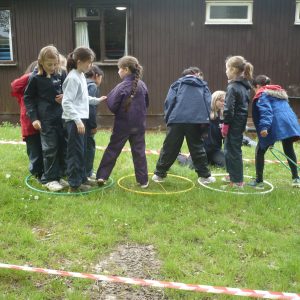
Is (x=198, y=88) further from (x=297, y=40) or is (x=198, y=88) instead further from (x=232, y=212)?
(x=297, y=40)

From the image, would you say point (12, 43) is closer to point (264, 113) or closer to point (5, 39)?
point (5, 39)

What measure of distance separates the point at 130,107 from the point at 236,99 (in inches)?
56.6

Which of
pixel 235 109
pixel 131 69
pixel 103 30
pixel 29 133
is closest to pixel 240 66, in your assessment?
pixel 235 109

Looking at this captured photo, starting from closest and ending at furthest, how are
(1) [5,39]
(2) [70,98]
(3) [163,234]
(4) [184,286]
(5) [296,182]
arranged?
(4) [184,286]
(3) [163,234]
(2) [70,98]
(5) [296,182]
(1) [5,39]

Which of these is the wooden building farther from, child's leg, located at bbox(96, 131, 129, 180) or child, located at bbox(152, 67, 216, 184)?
child's leg, located at bbox(96, 131, 129, 180)

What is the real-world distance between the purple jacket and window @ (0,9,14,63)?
30.4ft

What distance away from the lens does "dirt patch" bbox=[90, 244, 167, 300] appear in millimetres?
3531

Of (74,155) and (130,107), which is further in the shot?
(130,107)

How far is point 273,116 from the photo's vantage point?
6.04m

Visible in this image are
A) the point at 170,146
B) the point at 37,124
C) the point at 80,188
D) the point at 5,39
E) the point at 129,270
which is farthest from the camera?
the point at 5,39

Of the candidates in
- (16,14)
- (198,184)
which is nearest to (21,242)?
Answer: (198,184)

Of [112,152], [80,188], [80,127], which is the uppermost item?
[80,127]

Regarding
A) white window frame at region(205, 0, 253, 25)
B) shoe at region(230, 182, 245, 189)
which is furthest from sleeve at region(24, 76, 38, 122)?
white window frame at region(205, 0, 253, 25)

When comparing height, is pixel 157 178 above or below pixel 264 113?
below
